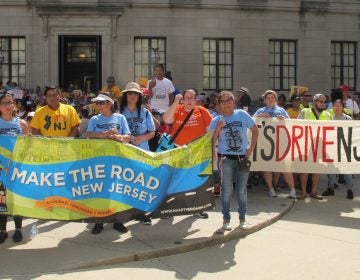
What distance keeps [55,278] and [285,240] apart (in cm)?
337

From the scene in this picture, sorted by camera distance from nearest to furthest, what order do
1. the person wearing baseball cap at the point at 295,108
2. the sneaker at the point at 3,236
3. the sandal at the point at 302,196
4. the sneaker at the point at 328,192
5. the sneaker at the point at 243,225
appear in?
1. the sneaker at the point at 3,236
2. the sneaker at the point at 243,225
3. the sandal at the point at 302,196
4. the sneaker at the point at 328,192
5. the person wearing baseball cap at the point at 295,108

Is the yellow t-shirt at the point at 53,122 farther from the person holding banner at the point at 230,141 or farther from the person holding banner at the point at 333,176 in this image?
the person holding banner at the point at 333,176

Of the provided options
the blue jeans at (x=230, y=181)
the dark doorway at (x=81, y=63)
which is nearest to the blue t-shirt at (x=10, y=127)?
the blue jeans at (x=230, y=181)

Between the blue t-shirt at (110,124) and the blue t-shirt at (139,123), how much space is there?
34 centimetres

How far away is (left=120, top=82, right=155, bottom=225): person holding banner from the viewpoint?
7.67 m

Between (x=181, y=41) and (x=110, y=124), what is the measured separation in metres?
17.7

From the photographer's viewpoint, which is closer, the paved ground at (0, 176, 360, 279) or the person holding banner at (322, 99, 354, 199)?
the paved ground at (0, 176, 360, 279)

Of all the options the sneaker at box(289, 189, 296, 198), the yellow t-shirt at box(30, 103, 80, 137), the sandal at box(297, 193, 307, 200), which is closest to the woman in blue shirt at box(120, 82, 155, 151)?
the yellow t-shirt at box(30, 103, 80, 137)

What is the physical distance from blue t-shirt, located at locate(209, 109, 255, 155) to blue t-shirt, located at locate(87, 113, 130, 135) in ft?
4.10

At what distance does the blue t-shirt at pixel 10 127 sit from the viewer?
7.07 m

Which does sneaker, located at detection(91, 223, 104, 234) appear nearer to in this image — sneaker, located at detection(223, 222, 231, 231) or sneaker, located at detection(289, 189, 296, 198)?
sneaker, located at detection(223, 222, 231, 231)

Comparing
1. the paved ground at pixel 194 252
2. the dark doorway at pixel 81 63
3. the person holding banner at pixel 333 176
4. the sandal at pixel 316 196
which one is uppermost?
the dark doorway at pixel 81 63

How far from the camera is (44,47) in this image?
930 inches

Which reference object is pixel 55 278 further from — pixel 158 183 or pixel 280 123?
pixel 280 123
